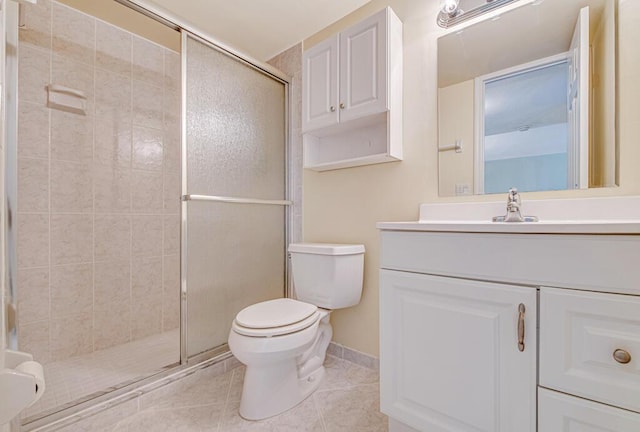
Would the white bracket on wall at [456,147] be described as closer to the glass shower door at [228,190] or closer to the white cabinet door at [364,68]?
the white cabinet door at [364,68]

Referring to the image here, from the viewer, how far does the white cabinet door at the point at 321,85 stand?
1.73 meters

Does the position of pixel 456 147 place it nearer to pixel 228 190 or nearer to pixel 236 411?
pixel 228 190

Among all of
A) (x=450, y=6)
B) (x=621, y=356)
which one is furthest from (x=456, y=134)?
(x=621, y=356)

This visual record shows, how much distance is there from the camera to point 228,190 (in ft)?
5.82

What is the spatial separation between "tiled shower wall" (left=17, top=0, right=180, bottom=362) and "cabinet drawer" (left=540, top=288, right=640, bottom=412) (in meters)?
1.98

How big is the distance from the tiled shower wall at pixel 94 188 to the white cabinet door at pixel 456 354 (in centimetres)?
166

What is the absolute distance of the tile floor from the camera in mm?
1247

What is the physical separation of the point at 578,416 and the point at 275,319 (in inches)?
40.3

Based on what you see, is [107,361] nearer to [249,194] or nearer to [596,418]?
[249,194]

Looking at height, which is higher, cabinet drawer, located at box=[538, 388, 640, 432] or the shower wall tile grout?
the shower wall tile grout

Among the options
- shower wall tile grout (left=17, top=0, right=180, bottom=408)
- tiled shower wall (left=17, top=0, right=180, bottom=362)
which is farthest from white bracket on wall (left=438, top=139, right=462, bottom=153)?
shower wall tile grout (left=17, top=0, right=180, bottom=408)

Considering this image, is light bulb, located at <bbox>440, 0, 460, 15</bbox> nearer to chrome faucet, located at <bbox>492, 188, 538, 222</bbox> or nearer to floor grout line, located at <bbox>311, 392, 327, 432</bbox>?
chrome faucet, located at <bbox>492, 188, 538, 222</bbox>

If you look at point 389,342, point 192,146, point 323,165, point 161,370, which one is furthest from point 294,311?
point 192,146

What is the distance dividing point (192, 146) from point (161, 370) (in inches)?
45.3
